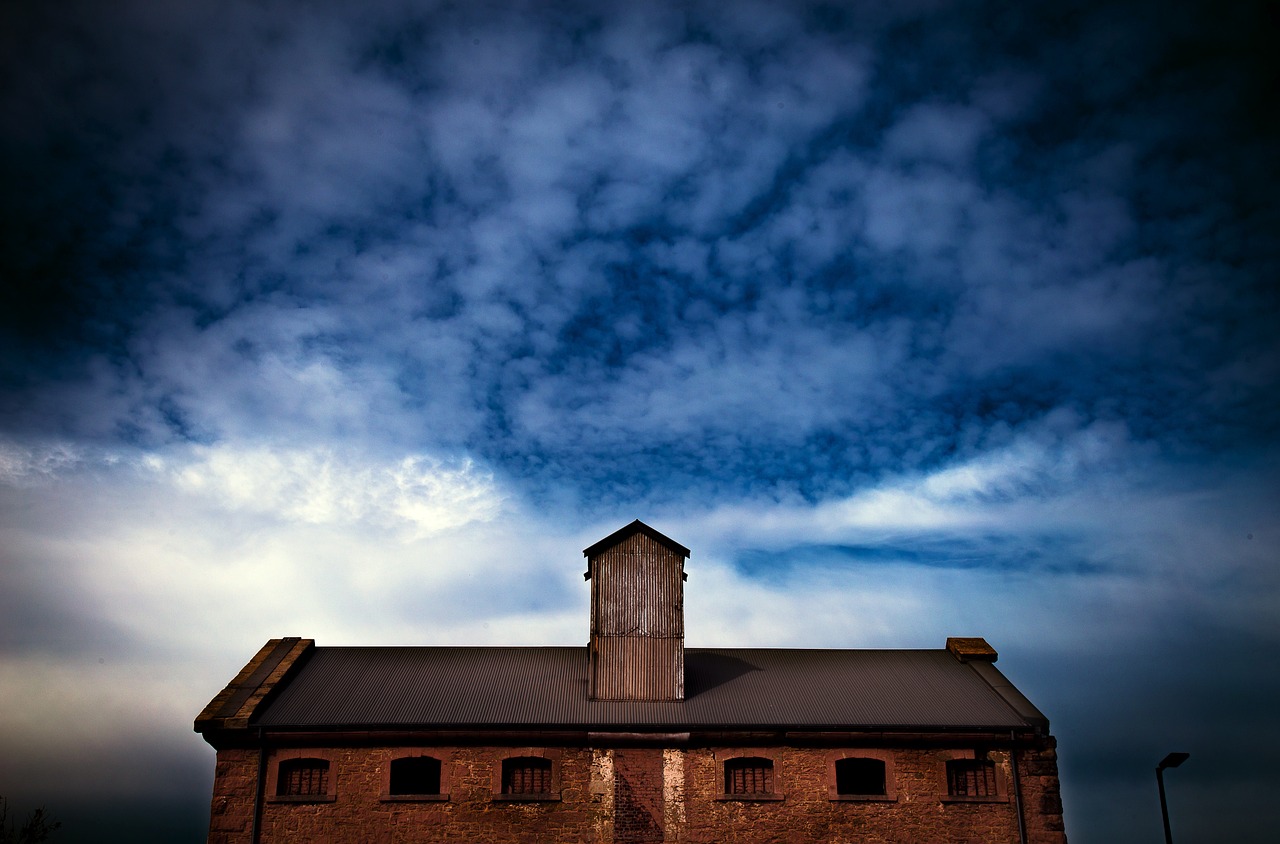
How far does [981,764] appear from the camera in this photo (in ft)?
71.3

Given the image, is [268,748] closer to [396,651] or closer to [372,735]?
[372,735]

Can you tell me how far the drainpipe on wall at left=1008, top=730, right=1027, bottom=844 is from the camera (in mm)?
21031

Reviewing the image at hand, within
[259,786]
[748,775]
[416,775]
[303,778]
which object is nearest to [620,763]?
[748,775]

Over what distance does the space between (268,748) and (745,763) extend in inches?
451

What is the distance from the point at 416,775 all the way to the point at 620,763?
16.7ft

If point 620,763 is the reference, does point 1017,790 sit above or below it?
below

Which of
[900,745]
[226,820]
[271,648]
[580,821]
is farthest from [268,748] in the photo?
[900,745]

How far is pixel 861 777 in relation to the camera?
73.9 feet

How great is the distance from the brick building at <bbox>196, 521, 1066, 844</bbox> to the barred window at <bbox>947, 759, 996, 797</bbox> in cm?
4

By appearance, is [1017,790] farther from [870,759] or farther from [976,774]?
[870,759]

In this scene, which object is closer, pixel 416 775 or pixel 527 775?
pixel 527 775

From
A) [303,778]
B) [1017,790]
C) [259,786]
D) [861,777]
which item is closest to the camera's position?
[259,786]

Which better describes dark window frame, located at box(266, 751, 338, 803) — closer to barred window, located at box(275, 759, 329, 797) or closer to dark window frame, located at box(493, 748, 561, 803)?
barred window, located at box(275, 759, 329, 797)

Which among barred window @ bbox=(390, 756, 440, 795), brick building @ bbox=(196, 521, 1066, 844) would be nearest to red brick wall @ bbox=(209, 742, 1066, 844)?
brick building @ bbox=(196, 521, 1066, 844)
